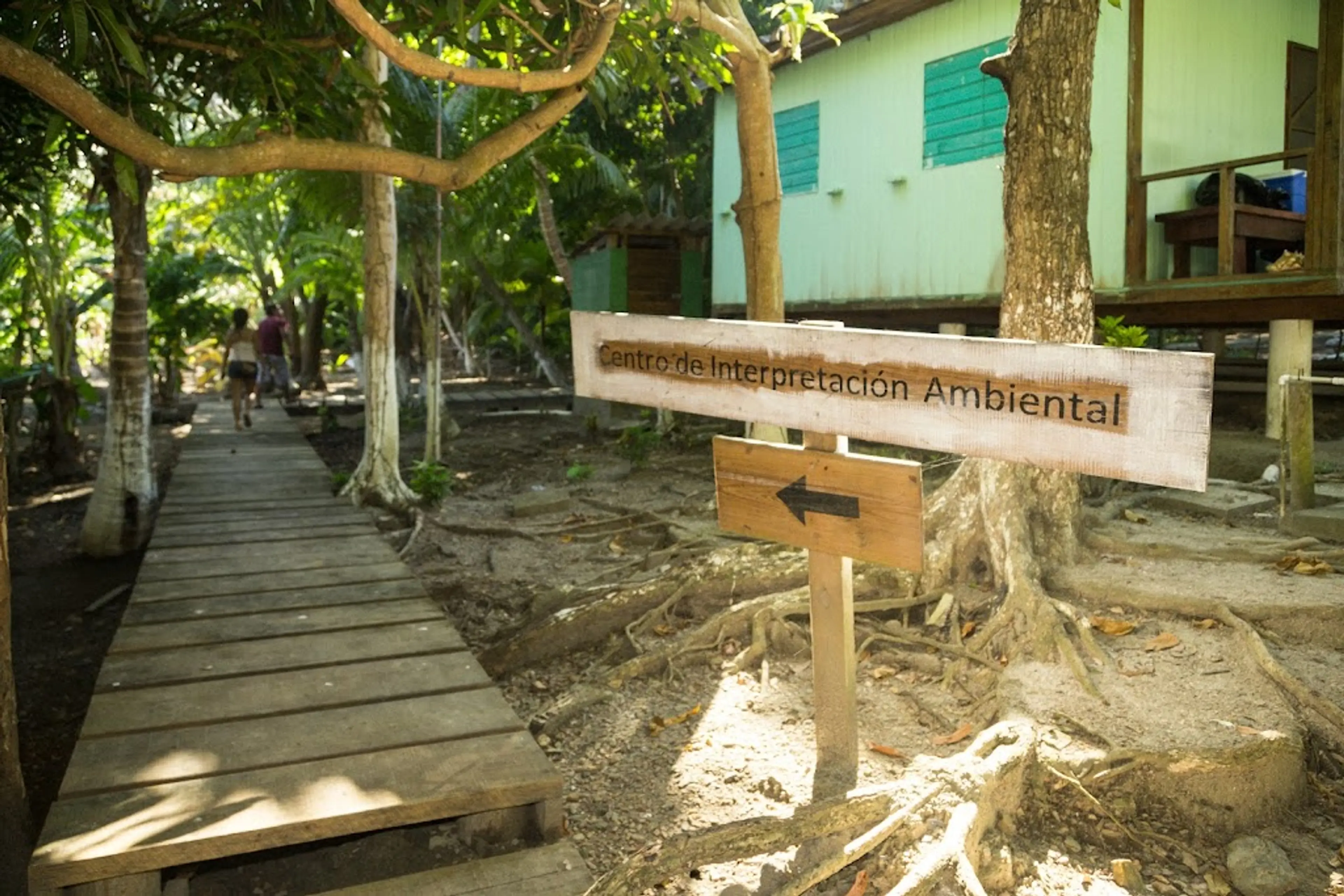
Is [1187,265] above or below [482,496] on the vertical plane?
above

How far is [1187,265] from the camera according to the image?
947cm

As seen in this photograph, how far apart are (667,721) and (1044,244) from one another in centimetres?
323

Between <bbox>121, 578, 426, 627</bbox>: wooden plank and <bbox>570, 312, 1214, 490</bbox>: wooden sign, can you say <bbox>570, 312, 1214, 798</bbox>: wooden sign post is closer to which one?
<bbox>570, 312, 1214, 490</bbox>: wooden sign

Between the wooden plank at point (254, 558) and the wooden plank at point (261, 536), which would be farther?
the wooden plank at point (261, 536)

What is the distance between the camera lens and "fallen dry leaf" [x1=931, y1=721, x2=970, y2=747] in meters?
4.53

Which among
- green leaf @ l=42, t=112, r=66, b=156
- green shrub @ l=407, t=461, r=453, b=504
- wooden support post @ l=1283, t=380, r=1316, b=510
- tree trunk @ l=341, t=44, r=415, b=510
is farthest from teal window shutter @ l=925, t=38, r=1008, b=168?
green leaf @ l=42, t=112, r=66, b=156

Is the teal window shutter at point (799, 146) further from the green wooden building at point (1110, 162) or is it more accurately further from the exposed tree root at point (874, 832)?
the exposed tree root at point (874, 832)

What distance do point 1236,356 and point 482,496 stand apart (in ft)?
41.3

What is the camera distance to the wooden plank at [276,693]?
3.71 metres

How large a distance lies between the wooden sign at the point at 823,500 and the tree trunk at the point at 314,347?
21480mm

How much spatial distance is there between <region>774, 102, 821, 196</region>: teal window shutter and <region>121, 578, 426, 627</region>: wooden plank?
8433mm

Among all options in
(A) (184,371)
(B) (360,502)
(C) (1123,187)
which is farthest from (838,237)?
(A) (184,371)

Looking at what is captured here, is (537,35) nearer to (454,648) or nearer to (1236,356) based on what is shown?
(454,648)

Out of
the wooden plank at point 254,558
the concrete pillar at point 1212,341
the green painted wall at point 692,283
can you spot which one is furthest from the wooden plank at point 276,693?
the concrete pillar at point 1212,341
